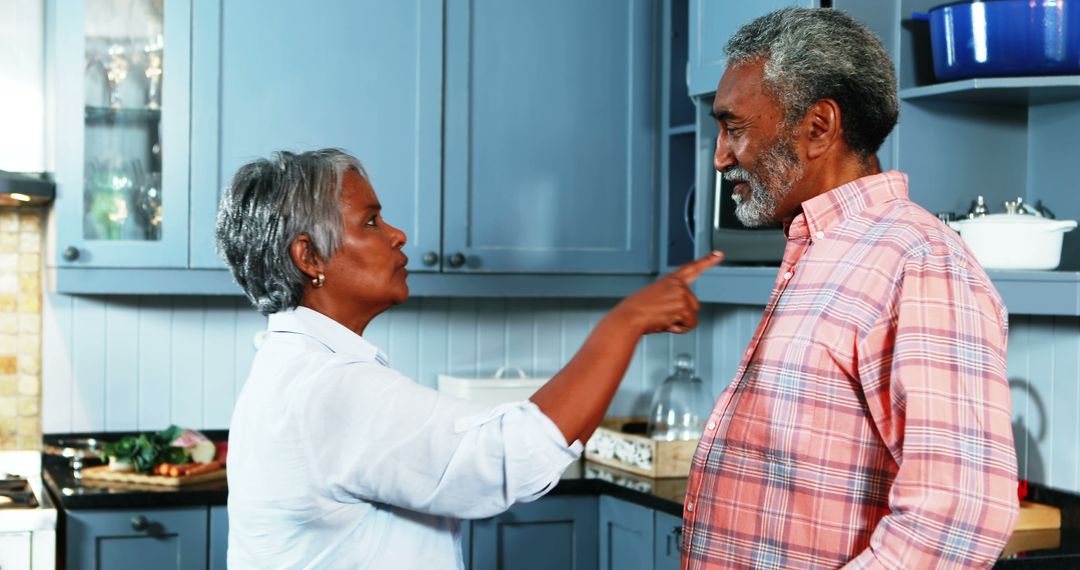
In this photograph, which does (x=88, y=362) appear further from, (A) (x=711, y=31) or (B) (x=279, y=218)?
(B) (x=279, y=218)

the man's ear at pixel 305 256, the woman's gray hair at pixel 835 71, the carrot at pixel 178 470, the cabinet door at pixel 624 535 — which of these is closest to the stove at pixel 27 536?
the carrot at pixel 178 470

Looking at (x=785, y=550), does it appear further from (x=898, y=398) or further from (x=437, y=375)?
(x=437, y=375)

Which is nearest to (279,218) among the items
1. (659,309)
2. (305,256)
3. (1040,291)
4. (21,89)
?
(305,256)

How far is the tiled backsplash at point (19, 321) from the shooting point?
10.1ft

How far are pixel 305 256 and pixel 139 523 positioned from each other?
1389mm

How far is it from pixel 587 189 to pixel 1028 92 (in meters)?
1.22

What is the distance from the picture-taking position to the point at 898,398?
129cm

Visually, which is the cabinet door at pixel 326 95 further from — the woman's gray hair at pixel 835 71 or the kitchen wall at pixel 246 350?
the woman's gray hair at pixel 835 71

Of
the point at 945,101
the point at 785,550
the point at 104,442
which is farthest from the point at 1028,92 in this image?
the point at 104,442

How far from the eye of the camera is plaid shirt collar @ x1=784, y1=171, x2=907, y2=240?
4.86 feet

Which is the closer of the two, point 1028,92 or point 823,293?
point 823,293

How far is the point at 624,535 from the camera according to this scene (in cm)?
283

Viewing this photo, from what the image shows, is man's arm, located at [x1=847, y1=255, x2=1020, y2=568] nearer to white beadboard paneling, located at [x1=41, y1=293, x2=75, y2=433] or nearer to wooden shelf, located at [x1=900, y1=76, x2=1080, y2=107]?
wooden shelf, located at [x1=900, y1=76, x2=1080, y2=107]

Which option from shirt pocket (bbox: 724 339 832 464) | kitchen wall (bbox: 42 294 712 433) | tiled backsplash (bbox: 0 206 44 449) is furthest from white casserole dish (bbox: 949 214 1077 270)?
tiled backsplash (bbox: 0 206 44 449)
